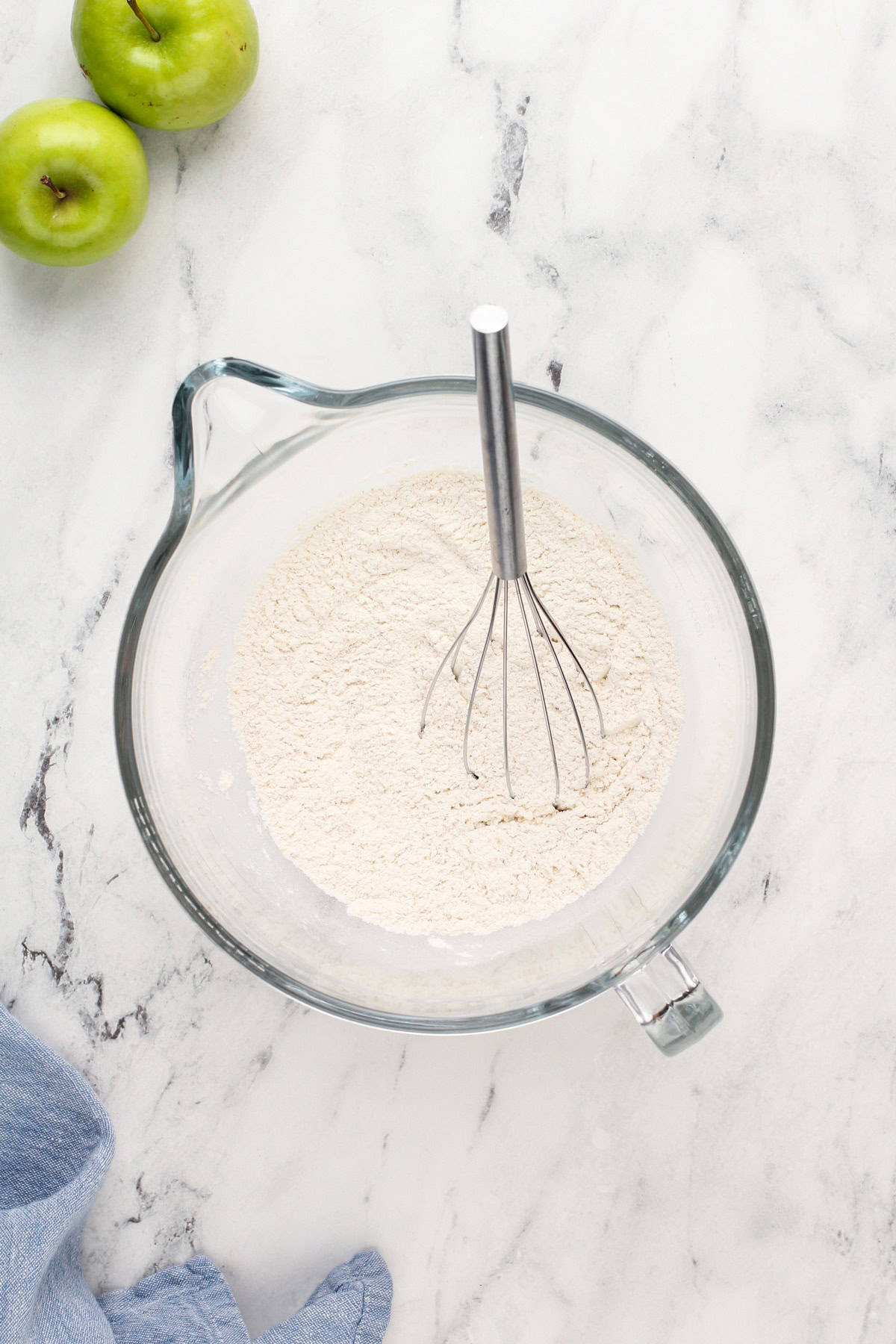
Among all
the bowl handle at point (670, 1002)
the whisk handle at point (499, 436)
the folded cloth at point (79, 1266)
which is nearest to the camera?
the whisk handle at point (499, 436)

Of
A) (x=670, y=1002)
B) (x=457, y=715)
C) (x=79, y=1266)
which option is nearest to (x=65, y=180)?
(x=457, y=715)

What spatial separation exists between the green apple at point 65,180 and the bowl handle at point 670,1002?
2.23 ft

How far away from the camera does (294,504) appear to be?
810 millimetres

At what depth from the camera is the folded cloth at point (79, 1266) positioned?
84cm

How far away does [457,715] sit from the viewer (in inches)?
31.0

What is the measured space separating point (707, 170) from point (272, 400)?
1.37 ft

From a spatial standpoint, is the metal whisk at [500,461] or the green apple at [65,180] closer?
the metal whisk at [500,461]

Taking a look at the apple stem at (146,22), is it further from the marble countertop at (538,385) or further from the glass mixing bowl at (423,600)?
the glass mixing bowl at (423,600)

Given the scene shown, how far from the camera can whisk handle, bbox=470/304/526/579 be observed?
444 mm

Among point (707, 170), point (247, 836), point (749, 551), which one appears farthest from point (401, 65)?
point (247, 836)

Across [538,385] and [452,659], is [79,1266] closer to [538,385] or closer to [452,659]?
[452,659]

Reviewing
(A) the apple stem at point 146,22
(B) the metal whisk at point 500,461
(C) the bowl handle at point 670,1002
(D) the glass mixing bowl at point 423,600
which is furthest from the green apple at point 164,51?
(C) the bowl handle at point 670,1002

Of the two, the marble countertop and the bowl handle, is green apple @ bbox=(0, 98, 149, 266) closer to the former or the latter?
the marble countertop

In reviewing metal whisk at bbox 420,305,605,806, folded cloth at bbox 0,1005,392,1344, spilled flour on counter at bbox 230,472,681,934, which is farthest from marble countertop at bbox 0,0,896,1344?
metal whisk at bbox 420,305,605,806
